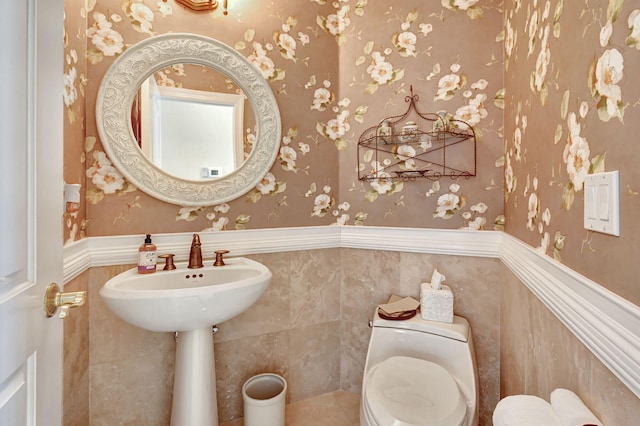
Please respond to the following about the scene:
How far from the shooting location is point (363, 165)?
173 centimetres

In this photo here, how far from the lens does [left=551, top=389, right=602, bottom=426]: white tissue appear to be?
0.56m

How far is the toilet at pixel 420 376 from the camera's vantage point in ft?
3.22

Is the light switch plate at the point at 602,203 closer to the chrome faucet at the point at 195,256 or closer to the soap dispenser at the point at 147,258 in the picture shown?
the chrome faucet at the point at 195,256

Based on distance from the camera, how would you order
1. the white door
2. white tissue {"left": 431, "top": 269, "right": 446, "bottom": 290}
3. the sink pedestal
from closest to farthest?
the white door, the sink pedestal, white tissue {"left": 431, "top": 269, "right": 446, "bottom": 290}

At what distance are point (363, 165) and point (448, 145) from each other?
1.51 ft

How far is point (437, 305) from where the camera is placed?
1385 millimetres

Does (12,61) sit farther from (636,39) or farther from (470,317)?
(470,317)

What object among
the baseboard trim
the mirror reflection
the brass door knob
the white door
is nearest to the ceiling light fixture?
the mirror reflection

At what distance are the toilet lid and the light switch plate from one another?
74 centimetres

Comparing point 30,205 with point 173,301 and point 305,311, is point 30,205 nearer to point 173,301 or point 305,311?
point 173,301

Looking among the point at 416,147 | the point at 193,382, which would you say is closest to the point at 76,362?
the point at 193,382

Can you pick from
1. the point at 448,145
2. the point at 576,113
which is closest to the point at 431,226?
the point at 448,145

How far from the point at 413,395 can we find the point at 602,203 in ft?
2.83

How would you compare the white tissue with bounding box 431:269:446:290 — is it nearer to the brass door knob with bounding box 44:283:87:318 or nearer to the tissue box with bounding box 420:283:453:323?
the tissue box with bounding box 420:283:453:323
